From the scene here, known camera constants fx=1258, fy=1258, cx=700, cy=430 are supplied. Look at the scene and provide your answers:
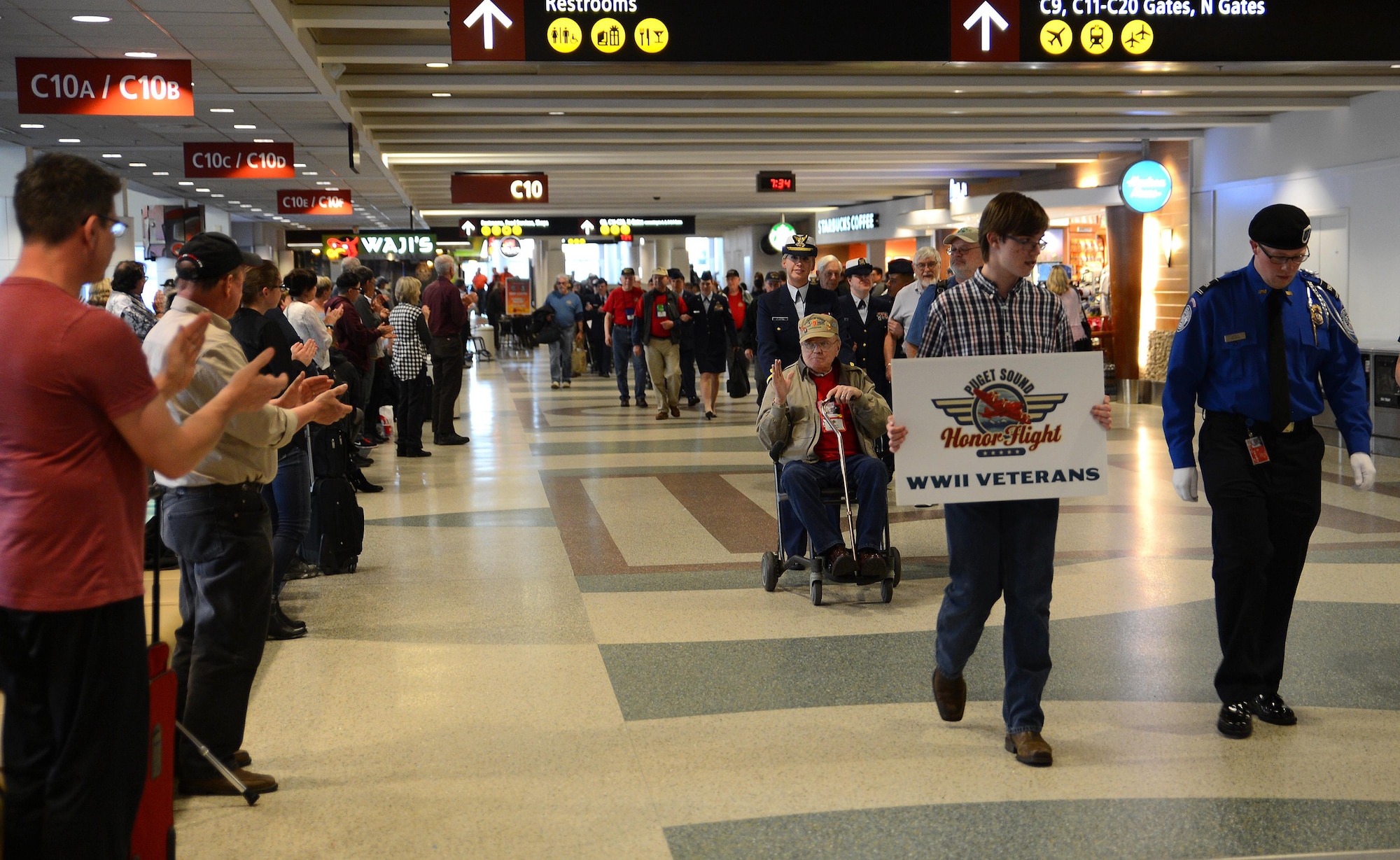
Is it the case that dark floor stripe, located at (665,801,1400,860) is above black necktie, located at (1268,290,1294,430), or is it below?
below

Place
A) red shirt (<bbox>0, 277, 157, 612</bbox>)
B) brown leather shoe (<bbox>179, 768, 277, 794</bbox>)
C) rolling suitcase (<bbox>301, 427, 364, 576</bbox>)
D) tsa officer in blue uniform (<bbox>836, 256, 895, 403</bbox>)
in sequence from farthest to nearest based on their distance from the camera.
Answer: tsa officer in blue uniform (<bbox>836, 256, 895, 403</bbox>), rolling suitcase (<bbox>301, 427, 364, 576</bbox>), brown leather shoe (<bbox>179, 768, 277, 794</bbox>), red shirt (<bbox>0, 277, 157, 612</bbox>)

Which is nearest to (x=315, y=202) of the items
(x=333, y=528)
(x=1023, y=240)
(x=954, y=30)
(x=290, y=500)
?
(x=954, y=30)

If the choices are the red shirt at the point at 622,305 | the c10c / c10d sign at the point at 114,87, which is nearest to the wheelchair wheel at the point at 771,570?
the c10c / c10d sign at the point at 114,87

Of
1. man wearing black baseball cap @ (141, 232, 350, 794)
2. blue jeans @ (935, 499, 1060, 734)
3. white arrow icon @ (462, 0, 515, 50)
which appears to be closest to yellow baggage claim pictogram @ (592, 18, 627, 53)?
white arrow icon @ (462, 0, 515, 50)

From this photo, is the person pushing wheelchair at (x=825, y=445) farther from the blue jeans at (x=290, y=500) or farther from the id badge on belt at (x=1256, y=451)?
the blue jeans at (x=290, y=500)

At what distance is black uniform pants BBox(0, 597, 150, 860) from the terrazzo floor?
2.76 ft

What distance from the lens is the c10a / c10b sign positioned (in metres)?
3.98

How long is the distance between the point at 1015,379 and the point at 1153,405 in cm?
1307

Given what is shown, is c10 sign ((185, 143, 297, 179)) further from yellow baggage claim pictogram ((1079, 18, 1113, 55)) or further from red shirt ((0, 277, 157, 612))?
red shirt ((0, 277, 157, 612))

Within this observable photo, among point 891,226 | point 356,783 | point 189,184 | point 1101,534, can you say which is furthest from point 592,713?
point 891,226

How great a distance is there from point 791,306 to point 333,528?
295 cm

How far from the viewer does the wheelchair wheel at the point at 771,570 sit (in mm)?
6242

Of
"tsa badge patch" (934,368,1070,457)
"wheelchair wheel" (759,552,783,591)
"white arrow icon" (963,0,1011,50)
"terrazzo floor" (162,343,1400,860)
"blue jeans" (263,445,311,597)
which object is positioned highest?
"white arrow icon" (963,0,1011,50)

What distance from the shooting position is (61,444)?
2.49 meters
